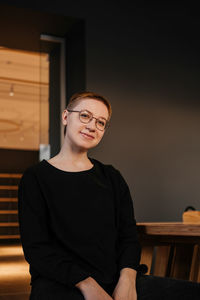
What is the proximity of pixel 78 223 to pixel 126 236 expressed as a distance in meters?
0.25

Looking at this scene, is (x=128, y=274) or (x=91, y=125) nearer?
(x=128, y=274)

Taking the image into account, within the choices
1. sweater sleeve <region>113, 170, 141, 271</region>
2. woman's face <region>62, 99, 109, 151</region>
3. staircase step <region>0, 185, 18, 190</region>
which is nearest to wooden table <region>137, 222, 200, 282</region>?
sweater sleeve <region>113, 170, 141, 271</region>

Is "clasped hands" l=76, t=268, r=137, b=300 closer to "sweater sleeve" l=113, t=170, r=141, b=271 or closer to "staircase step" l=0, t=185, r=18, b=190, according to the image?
"sweater sleeve" l=113, t=170, r=141, b=271

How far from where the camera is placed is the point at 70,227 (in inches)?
56.4

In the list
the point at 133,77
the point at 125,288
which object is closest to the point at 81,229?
the point at 125,288

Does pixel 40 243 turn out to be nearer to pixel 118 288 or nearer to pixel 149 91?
pixel 118 288

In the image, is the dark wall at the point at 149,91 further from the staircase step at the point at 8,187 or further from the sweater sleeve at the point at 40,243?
the staircase step at the point at 8,187

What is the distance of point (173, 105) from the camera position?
4.06 m

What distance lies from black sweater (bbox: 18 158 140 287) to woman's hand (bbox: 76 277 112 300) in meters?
0.02

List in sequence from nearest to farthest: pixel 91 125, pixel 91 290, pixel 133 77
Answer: pixel 91 290, pixel 91 125, pixel 133 77

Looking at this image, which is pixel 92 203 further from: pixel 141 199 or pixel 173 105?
pixel 173 105

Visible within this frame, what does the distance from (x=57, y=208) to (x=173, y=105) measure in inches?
112

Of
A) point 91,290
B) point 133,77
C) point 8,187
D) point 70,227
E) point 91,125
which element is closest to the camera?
point 91,290

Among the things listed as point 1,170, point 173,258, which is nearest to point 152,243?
point 173,258
